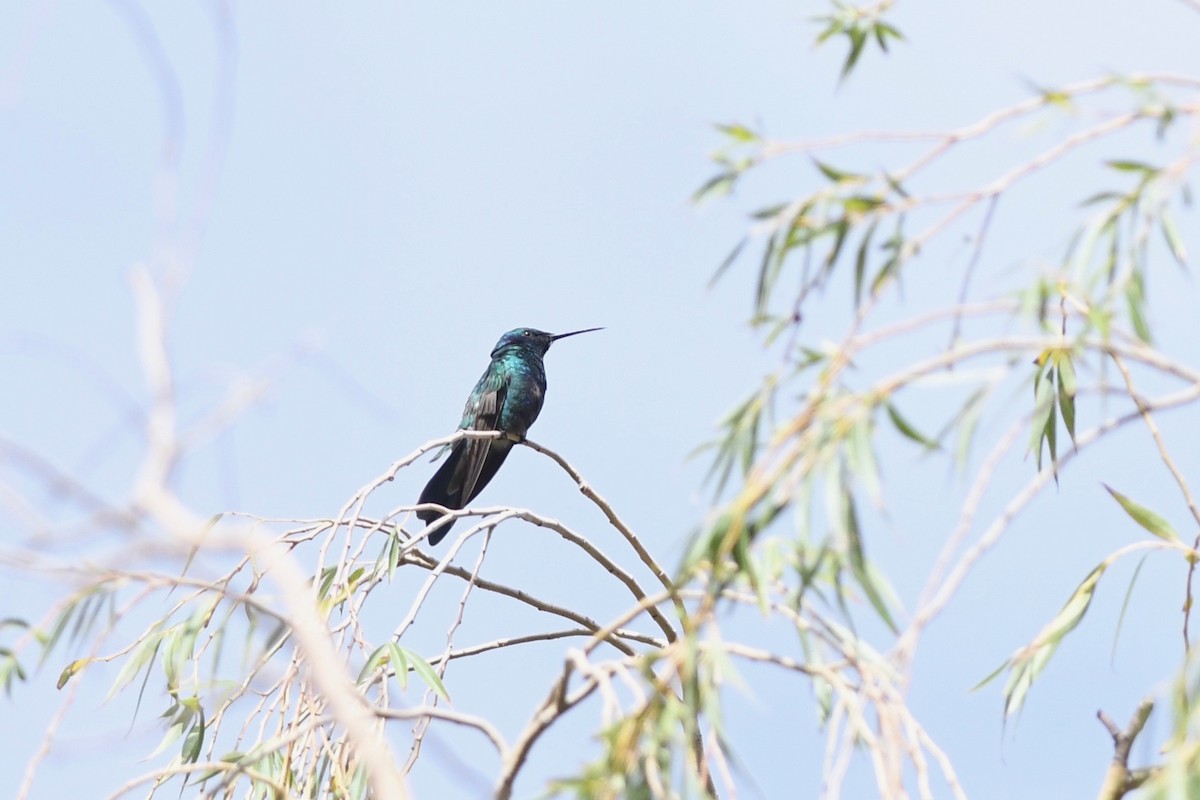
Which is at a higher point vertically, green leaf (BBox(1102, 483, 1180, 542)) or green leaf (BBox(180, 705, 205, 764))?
green leaf (BBox(180, 705, 205, 764))

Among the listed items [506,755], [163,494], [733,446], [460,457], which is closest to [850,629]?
[733,446]

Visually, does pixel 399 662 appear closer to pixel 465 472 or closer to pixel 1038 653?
pixel 1038 653

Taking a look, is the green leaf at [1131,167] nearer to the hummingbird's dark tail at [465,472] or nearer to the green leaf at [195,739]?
the green leaf at [195,739]

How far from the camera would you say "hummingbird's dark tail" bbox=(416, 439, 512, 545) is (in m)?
5.56

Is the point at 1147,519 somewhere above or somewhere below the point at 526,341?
below

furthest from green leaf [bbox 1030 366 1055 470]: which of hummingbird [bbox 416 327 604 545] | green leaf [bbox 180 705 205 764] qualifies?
hummingbird [bbox 416 327 604 545]

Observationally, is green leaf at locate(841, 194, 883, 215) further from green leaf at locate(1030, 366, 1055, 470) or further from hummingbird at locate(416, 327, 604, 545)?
hummingbird at locate(416, 327, 604, 545)

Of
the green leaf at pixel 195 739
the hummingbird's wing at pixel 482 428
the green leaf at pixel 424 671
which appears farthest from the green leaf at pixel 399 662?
the hummingbird's wing at pixel 482 428

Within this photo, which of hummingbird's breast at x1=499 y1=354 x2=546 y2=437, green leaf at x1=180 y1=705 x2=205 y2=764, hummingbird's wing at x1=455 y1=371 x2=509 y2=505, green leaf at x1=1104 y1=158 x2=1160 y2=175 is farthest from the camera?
hummingbird's breast at x1=499 y1=354 x2=546 y2=437

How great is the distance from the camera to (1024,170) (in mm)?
1885

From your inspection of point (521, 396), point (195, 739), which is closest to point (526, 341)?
point (521, 396)

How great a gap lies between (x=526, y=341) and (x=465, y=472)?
1003 millimetres

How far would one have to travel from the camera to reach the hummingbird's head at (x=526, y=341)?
633cm

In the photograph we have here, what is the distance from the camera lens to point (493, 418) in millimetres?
5828
